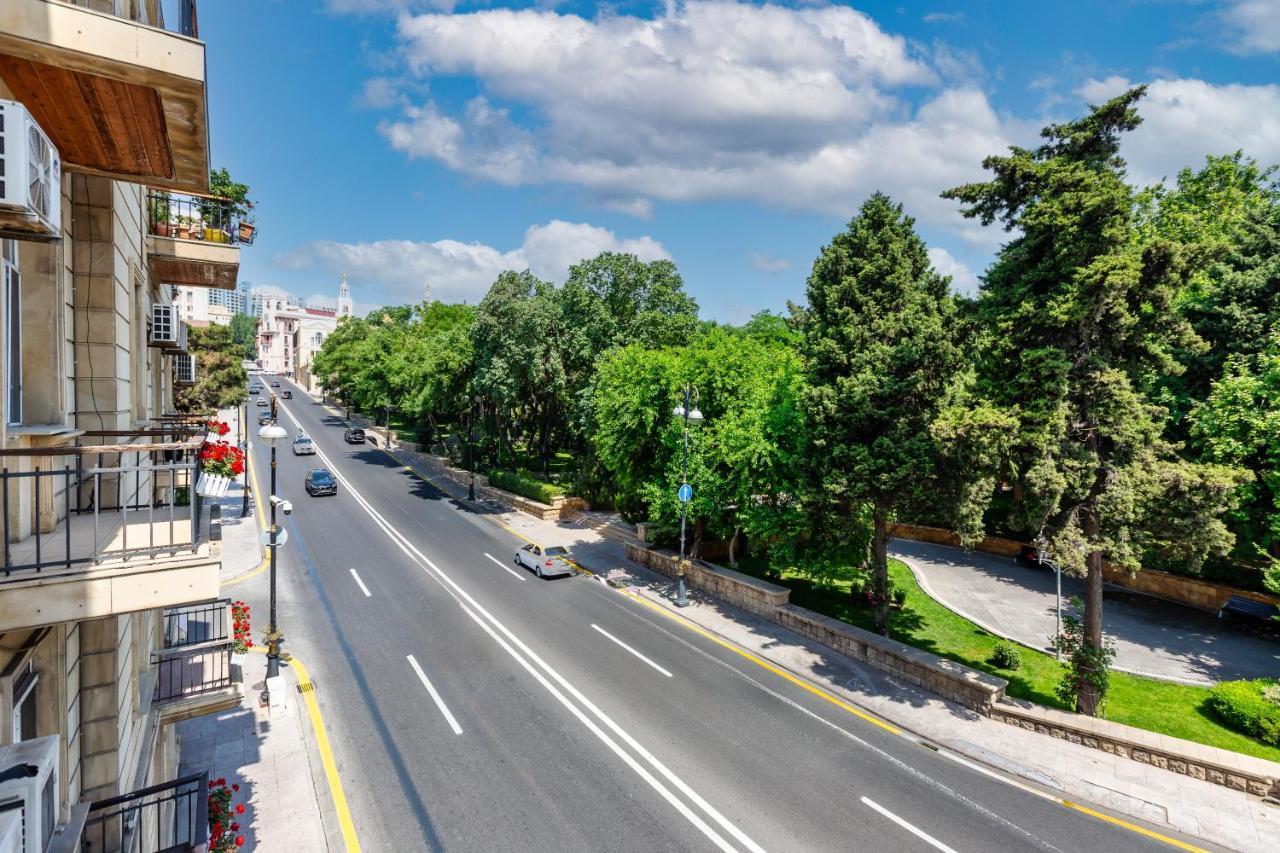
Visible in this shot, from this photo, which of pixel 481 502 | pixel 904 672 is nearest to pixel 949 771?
pixel 904 672

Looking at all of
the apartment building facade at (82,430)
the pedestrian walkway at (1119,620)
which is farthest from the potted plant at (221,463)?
the pedestrian walkway at (1119,620)

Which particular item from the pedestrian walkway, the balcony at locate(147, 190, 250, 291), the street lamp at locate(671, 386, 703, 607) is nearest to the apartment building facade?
the balcony at locate(147, 190, 250, 291)

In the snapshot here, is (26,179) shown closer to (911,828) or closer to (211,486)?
(211,486)

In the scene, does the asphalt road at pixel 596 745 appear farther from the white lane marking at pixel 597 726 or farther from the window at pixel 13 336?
the window at pixel 13 336

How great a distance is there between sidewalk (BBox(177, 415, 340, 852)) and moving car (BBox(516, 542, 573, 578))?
958 cm

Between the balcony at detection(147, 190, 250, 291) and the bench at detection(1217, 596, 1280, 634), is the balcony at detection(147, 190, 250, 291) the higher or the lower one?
the higher one

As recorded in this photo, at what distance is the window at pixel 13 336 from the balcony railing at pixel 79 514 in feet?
1.53

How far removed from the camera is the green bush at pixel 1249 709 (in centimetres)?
1411

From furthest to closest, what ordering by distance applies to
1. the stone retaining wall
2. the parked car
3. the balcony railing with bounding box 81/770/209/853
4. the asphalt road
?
1. the parked car
2. the stone retaining wall
3. the asphalt road
4. the balcony railing with bounding box 81/770/209/853

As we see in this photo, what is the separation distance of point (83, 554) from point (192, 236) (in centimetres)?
923

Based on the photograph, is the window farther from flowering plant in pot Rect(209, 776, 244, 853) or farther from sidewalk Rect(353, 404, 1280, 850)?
sidewalk Rect(353, 404, 1280, 850)

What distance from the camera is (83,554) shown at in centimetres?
502

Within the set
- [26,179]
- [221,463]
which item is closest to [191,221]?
[221,463]

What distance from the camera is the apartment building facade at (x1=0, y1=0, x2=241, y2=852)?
13.2 ft
